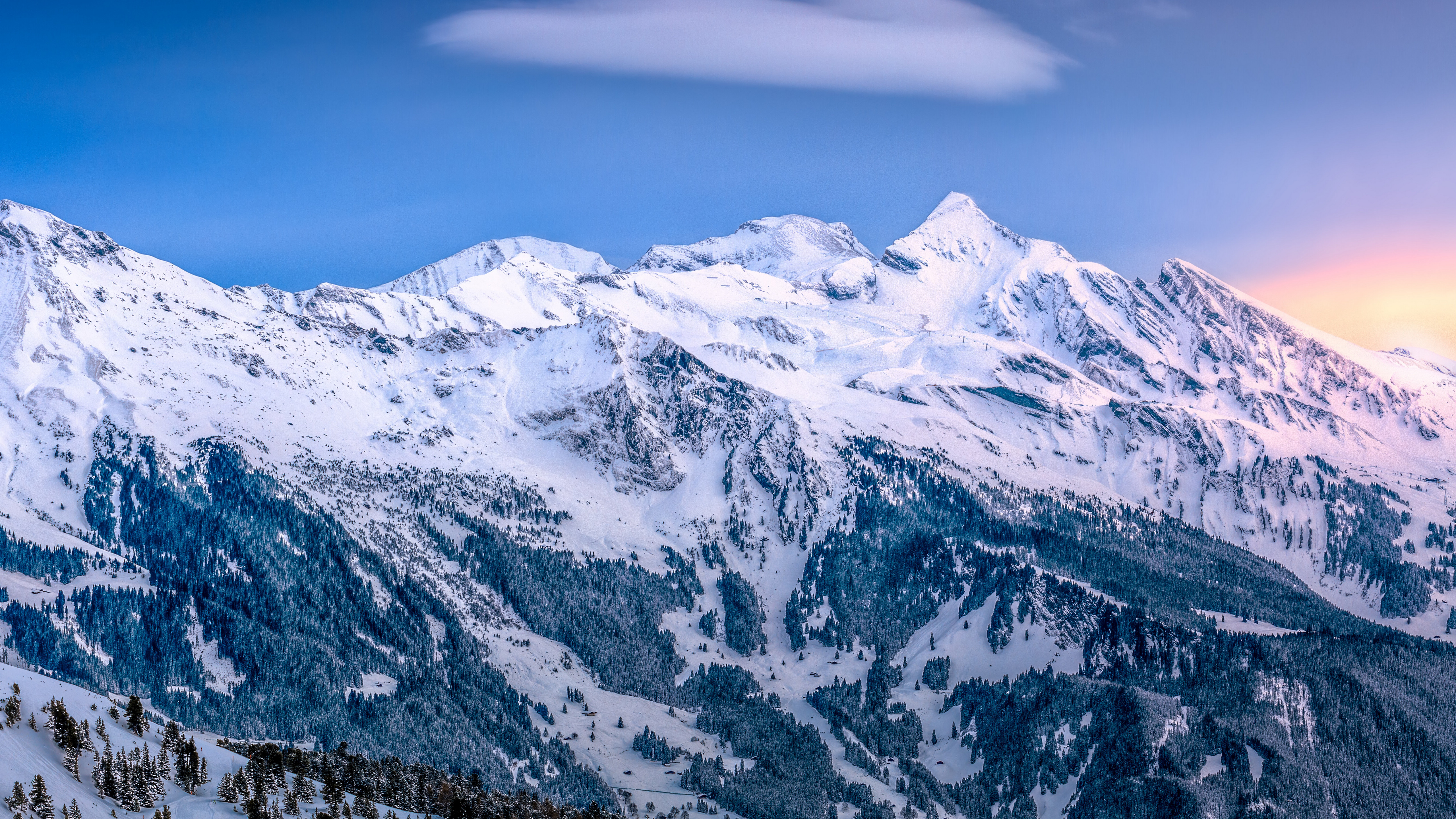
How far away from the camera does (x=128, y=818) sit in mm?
154250

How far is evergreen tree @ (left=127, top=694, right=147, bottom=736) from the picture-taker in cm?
18788

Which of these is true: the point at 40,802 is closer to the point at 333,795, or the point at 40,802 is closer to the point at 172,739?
the point at 172,739

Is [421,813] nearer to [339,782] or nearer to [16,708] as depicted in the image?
[339,782]

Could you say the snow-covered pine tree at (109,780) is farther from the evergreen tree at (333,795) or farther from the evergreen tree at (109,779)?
the evergreen tree at (333,795)

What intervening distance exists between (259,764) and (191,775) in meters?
12.6

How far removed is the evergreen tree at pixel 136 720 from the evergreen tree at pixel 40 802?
4587cm

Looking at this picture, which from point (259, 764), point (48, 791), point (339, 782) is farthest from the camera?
point (339, 782)

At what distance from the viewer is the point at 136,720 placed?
189m

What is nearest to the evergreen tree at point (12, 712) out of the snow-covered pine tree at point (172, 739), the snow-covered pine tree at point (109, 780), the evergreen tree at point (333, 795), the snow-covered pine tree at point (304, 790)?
the snow-covered pine tree at point (109, 780)

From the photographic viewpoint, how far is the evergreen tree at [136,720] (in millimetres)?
187875

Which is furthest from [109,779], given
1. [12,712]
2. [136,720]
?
[136,720]

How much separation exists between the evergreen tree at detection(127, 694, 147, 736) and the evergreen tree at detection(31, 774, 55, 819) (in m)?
45.9

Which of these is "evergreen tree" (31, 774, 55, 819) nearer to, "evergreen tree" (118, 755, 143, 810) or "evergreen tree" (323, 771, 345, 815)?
"evergreen tree" (118, 755, 143, 810)

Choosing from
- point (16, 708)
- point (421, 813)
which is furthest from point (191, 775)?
point (421, 813)
